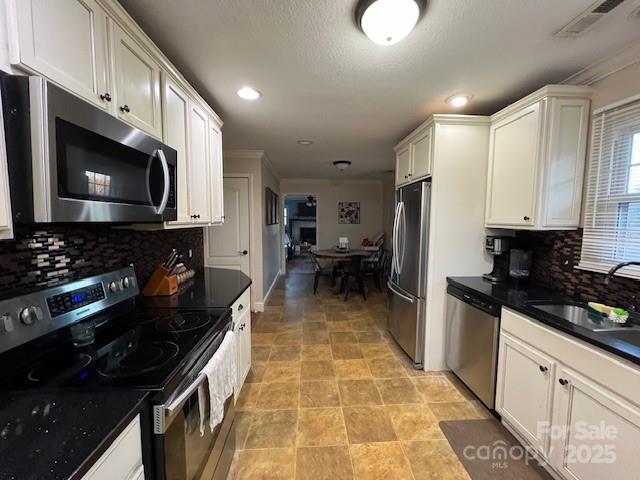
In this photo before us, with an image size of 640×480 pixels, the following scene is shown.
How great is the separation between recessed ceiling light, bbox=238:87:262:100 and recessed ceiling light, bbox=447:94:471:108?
5.00 ft

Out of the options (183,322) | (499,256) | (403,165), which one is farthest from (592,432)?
(403,165)

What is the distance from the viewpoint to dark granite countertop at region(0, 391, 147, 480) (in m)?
0.59

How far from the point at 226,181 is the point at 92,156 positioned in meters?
3.16

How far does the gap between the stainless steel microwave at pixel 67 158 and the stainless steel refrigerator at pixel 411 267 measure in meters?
2.12

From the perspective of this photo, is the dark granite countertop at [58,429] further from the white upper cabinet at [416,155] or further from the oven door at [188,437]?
the white upper cabinet at [416,155]

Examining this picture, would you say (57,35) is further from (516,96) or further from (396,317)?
(396,317)

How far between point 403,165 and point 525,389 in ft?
7.38

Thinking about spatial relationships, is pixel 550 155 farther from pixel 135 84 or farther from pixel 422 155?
pixel 135 84

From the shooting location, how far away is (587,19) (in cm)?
134

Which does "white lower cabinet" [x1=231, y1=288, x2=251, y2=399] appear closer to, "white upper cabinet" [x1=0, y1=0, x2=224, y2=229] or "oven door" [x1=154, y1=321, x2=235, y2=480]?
"oven door" [x1=154, y1=321, x2=235, y2=480]

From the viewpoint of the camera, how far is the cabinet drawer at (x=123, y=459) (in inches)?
26.6

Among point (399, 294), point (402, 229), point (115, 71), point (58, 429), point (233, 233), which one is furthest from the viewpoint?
point (233, 233)

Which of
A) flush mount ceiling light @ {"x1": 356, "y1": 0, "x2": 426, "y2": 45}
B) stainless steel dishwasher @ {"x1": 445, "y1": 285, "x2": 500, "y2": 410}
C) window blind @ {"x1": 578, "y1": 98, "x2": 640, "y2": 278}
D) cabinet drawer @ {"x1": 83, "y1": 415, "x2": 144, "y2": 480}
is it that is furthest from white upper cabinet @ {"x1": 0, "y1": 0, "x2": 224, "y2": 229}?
window blind @ {"x1": 578, "y1": 98, "x2": 640, "y2": 278}

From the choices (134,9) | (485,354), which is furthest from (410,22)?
(485,354)
